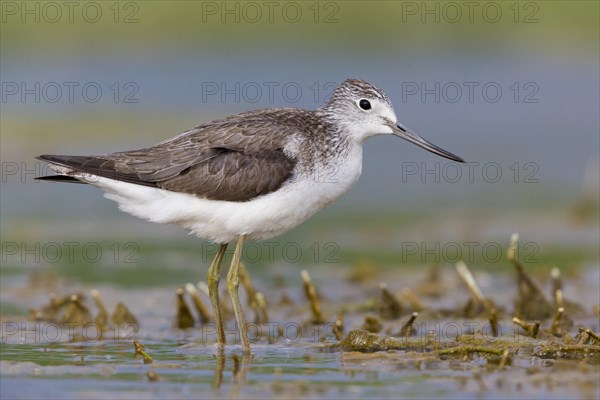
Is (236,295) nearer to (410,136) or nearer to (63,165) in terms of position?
(63,165)

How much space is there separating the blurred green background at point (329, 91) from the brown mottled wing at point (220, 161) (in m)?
4.16

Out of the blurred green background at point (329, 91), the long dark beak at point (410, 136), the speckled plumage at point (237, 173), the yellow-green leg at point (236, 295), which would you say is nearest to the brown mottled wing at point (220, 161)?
the speckled plumage at point (237, 173)

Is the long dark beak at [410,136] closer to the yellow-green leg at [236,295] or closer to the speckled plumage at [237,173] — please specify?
the speckled plumage at [237,173]

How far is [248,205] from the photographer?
9922 mm

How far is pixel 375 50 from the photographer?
91.1 ft

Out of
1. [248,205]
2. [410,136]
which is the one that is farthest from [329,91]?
[248,205]

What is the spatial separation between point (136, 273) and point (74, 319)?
2.98 meters

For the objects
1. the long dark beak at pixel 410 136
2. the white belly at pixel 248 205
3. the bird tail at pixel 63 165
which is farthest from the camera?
the long dark beak at pixel 410 136

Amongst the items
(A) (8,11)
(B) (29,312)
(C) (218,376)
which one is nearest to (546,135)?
(A) (8,11)

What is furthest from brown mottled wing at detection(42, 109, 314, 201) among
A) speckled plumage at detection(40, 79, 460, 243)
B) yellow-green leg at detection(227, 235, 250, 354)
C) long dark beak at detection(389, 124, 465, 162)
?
long dark beak at detection(389, 124, 465, 162)

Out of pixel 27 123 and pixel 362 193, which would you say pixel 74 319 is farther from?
pixel 27 123

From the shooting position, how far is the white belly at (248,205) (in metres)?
9.86

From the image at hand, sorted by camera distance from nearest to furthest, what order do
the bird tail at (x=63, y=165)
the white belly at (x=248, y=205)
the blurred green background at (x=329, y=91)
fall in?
the white belly at (x=248, y=205), the bird tail at (x=63, y=165), the blurred green background at (x=329, y=91)

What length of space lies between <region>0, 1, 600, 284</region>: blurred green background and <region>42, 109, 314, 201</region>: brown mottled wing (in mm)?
4157
